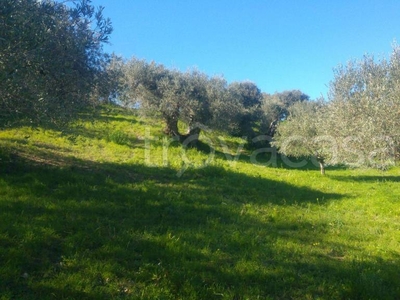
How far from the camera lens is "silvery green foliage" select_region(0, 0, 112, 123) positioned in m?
6.23

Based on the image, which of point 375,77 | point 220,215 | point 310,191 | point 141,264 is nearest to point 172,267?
point 141,264

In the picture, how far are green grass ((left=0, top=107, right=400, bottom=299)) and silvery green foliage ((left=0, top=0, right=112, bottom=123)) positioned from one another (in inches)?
63.0

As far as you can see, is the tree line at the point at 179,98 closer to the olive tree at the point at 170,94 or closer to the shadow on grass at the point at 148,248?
the olive tree at the point at 170,94

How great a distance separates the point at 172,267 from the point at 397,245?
20.6 feet

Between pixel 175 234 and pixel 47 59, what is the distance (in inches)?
197

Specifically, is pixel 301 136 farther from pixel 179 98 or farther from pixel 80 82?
pixel 80 82

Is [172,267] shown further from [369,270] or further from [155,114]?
[155,114]

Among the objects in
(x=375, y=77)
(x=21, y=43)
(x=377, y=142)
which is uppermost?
(x=375, y=77)

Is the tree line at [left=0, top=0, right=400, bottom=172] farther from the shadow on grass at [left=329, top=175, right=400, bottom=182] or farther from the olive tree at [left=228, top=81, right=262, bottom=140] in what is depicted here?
the olive tree at [left=228, top=81, right=262, bottom=140]

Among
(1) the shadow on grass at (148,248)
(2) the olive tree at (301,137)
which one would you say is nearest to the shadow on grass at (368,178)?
(2) the olive tree at (301,137)

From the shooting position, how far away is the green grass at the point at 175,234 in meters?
5.56

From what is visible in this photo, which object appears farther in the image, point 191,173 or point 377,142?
point 191,173

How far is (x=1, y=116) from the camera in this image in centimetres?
745

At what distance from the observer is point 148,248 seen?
6.74 m
